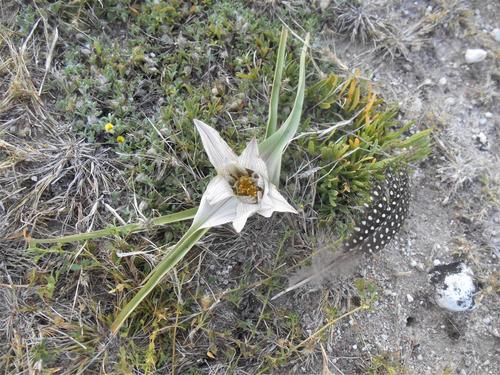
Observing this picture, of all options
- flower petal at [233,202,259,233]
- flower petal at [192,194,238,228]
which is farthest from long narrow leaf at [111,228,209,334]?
flower petal at [233,202,259,233]

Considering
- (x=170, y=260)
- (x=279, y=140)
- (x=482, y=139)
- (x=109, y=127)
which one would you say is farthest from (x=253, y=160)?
(x=482, y=139)

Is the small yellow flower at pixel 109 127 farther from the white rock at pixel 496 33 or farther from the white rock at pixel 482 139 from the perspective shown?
the white rock at pixel 496 33

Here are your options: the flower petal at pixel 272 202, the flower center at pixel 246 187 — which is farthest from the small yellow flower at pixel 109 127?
the flower petal at pixel 272 202

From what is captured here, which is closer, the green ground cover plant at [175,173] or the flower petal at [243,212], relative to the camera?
the flower petal at [243,212]

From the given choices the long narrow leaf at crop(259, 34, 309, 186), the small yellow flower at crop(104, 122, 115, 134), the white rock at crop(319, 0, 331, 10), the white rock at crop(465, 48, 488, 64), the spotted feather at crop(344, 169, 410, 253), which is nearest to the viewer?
the long narrow leaf at crop(259, 34, 309, 186)

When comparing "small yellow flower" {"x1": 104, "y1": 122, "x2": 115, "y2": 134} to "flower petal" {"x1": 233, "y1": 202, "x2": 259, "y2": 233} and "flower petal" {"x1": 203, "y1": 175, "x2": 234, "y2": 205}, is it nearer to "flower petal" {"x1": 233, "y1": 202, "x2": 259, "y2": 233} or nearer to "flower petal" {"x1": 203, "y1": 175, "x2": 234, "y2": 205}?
"flower petal" {"x1": 203, "y1": 175, "x2": 234, "y2": 205}

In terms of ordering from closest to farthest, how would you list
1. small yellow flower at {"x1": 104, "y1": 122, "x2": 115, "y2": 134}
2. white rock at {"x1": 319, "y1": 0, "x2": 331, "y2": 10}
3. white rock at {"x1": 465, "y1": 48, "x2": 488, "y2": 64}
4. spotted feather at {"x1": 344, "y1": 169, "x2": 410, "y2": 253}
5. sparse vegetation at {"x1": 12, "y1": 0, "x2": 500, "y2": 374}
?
sparse vegetation at {"x1": 12, "y1": 0, "x2": 500, "y2": 374} < small yellow flower at {"x1": 104, "y1": 122, "x2": 115, "y2": 134} < spotted feather at {"x1": 344, "y1": 169, "x2": 410, "y2": 253} < white rock at {"x1": 319, "y1": 0, "x2": 331, "y2": 10} < white rock at {"x1": 465, "y1": 48, "x2": 488, "y2": 64}

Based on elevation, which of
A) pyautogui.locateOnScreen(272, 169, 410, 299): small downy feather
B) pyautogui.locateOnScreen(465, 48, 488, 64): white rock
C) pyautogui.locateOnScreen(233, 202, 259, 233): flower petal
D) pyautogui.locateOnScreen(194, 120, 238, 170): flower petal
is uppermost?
pyautogui.locateOnScreen(465, 48, 488, 64): white rock

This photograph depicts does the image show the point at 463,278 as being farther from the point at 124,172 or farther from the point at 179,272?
the point at 124,172
